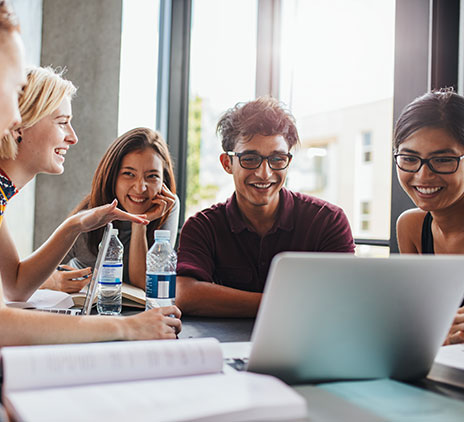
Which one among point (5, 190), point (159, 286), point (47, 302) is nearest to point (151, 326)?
point (159, 286)

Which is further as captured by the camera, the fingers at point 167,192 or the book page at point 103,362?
the fingers at point 167,192

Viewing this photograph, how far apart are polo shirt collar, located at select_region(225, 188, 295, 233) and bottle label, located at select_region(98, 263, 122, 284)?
46cm

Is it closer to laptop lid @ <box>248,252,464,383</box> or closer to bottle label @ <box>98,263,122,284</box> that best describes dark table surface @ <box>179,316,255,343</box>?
bottle label @ <box>98,263,122,284</box>

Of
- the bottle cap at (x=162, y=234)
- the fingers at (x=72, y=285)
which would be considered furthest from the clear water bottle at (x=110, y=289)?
the fingers at (x=72, y=285)

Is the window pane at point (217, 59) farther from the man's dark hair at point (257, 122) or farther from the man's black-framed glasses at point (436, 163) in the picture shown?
the man's black-framed glasses at point (436, 163)

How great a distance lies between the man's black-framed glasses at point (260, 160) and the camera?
1.63 metres

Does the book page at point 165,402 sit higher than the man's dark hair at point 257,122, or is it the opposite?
the man's dark hair at point 257,122

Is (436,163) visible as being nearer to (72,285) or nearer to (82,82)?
(72,285)

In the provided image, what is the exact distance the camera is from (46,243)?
149cm

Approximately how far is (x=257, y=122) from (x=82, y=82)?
1938 mm

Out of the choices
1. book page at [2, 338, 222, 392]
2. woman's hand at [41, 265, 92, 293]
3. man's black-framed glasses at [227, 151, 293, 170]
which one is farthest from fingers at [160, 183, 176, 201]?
book page at [2, 338, 222, 392]

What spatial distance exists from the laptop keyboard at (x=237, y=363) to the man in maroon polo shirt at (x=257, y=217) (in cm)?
77

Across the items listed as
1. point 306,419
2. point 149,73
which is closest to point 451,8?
point 306,419

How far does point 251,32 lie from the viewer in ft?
9.73
